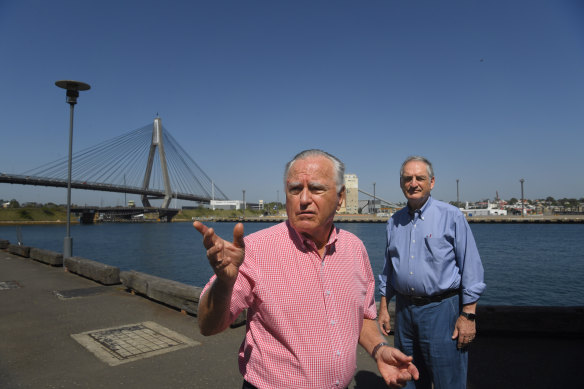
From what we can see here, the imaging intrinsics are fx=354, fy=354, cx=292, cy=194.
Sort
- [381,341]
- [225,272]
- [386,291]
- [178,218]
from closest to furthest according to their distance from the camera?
[225,272] < [381,341] < [386,291] < [178,218]

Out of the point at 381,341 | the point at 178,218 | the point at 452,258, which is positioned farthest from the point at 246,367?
the point at 178,218

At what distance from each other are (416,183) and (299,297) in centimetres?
155

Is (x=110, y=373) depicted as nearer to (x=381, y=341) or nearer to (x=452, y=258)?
(x=381, y=341)

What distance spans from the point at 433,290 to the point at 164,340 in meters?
3.13

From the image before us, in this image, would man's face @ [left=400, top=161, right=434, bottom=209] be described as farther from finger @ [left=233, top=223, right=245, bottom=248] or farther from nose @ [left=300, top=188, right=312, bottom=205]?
finger @ [left=233, top=223, right=245, bottom=248]

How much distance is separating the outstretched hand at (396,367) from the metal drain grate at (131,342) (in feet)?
9.51

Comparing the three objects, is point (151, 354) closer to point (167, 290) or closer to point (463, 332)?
point (167, 290)

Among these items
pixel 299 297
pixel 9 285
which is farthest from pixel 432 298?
pixel 9 285

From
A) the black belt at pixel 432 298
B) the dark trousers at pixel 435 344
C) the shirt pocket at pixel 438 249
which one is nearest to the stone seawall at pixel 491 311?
the dark trousers at pixel 435 344

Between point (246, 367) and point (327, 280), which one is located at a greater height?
point (327, 280)

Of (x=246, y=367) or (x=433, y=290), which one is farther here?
(x=433, y=290)

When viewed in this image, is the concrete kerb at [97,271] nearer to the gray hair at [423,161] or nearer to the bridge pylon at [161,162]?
the gray hair at [423,161]

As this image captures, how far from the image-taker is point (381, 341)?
5.64ft

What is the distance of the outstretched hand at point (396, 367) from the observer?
153 cm
